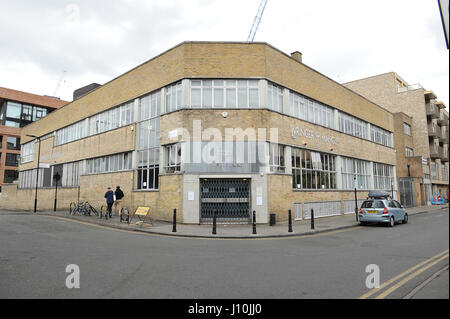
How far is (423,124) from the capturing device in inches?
1716

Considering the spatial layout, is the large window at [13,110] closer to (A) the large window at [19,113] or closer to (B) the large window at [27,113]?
(A) the large window at [19,113]

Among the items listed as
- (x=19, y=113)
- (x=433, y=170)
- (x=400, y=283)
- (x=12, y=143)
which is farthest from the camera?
(x=12, y=143)

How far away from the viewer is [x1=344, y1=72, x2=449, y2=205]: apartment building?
39.8 metres

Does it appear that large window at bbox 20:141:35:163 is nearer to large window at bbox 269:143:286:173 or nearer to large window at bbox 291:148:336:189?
large window at bbox 269:143:286:173

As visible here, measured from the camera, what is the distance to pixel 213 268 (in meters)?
6.66

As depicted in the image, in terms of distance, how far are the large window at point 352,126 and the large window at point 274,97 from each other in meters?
8.74

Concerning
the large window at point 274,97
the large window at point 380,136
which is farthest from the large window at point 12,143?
the large window at point 380,136

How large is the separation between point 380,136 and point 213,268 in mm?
32042

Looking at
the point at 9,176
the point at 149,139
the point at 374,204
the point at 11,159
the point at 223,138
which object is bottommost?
the point at 374,204

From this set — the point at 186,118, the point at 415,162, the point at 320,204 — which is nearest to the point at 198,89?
the point at 186,118

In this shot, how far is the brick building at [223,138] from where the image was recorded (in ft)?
55.9

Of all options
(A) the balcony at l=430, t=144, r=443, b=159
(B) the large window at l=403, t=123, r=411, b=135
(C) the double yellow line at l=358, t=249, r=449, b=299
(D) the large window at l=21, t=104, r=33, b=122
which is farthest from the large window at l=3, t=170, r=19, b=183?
(A) the balcony at l=430, t=144, r=443, b=159

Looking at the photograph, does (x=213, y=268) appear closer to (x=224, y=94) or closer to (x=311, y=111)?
(x=224, y=94)

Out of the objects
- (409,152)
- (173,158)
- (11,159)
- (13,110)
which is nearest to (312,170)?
(173,158)
